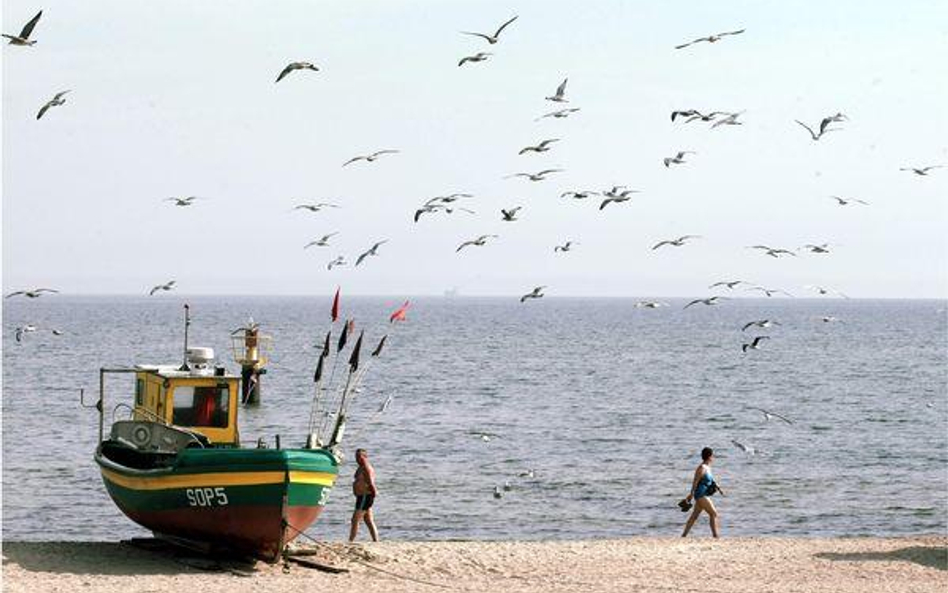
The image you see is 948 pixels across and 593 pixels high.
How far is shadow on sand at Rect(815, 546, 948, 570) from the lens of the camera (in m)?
26.8

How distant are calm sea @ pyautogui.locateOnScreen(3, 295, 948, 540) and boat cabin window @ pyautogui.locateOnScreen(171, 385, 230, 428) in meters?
9.10

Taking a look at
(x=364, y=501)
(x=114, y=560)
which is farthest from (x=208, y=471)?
(x=364, y=501)

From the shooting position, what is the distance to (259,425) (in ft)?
209

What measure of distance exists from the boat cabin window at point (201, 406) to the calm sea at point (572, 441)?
910 cm

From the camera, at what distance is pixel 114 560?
83.0ft

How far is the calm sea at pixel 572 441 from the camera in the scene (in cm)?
3897

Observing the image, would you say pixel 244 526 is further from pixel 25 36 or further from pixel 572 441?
pixel 572 441

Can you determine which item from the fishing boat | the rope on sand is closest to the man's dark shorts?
the rope on sand

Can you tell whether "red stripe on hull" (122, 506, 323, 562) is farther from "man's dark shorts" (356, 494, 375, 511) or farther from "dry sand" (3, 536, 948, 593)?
"man's dark shorts" (356, 494, 375, 511)

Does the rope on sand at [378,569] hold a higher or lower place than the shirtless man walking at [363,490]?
lower

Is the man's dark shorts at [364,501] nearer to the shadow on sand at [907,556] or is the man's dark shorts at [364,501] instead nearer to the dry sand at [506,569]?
the dry sand at [506,569]

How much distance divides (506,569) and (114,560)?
6061 mm

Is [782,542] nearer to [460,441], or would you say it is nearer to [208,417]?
[208,417]

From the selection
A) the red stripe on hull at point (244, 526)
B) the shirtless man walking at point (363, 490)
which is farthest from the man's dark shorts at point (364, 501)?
the red stripe on hull at point (244, 526)
